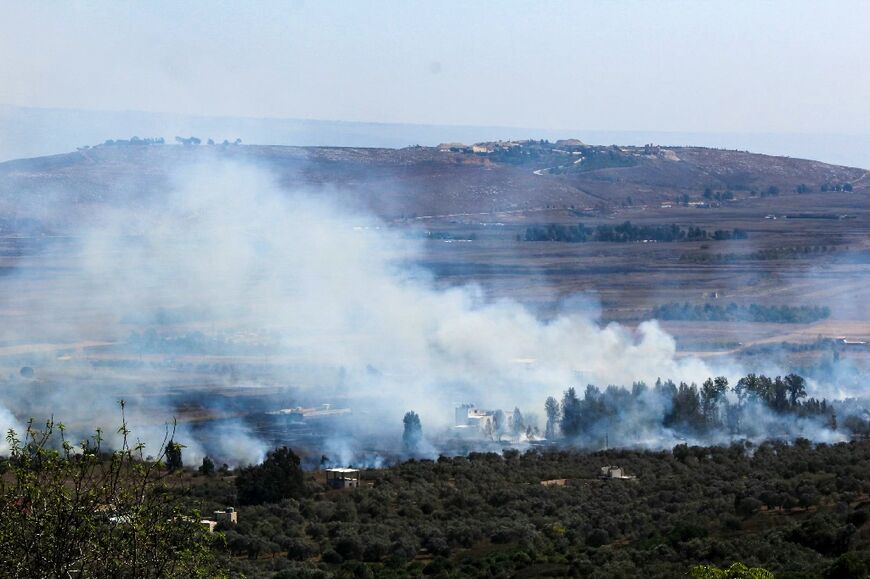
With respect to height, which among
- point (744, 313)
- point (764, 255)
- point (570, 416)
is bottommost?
point (570, 416)

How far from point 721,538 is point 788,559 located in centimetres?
432

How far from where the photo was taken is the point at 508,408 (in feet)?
241

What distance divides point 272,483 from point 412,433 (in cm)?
1900

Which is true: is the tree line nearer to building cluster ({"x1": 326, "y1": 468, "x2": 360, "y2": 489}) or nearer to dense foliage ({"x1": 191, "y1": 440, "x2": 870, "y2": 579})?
dense foliage ({"x1": 191, "y1": 440, "x2": 870, "y2": 579})

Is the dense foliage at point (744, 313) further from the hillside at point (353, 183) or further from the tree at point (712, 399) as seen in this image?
the hillside at point (353, 183)

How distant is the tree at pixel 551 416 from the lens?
65750 millimetres

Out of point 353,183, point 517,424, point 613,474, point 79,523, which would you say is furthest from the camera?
point 353,183

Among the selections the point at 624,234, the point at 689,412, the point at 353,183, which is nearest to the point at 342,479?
the point at 689,412

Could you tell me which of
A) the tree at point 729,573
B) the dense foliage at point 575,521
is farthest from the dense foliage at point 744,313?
the tree at point 729,573

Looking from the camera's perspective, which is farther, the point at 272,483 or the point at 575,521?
the point at 272,483

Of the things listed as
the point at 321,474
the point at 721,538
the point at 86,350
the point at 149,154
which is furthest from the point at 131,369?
the point at 149,154

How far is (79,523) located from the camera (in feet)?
55.2

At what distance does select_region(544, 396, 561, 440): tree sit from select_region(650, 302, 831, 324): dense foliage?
37894mm

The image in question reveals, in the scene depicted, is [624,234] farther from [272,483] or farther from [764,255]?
[272,483]
